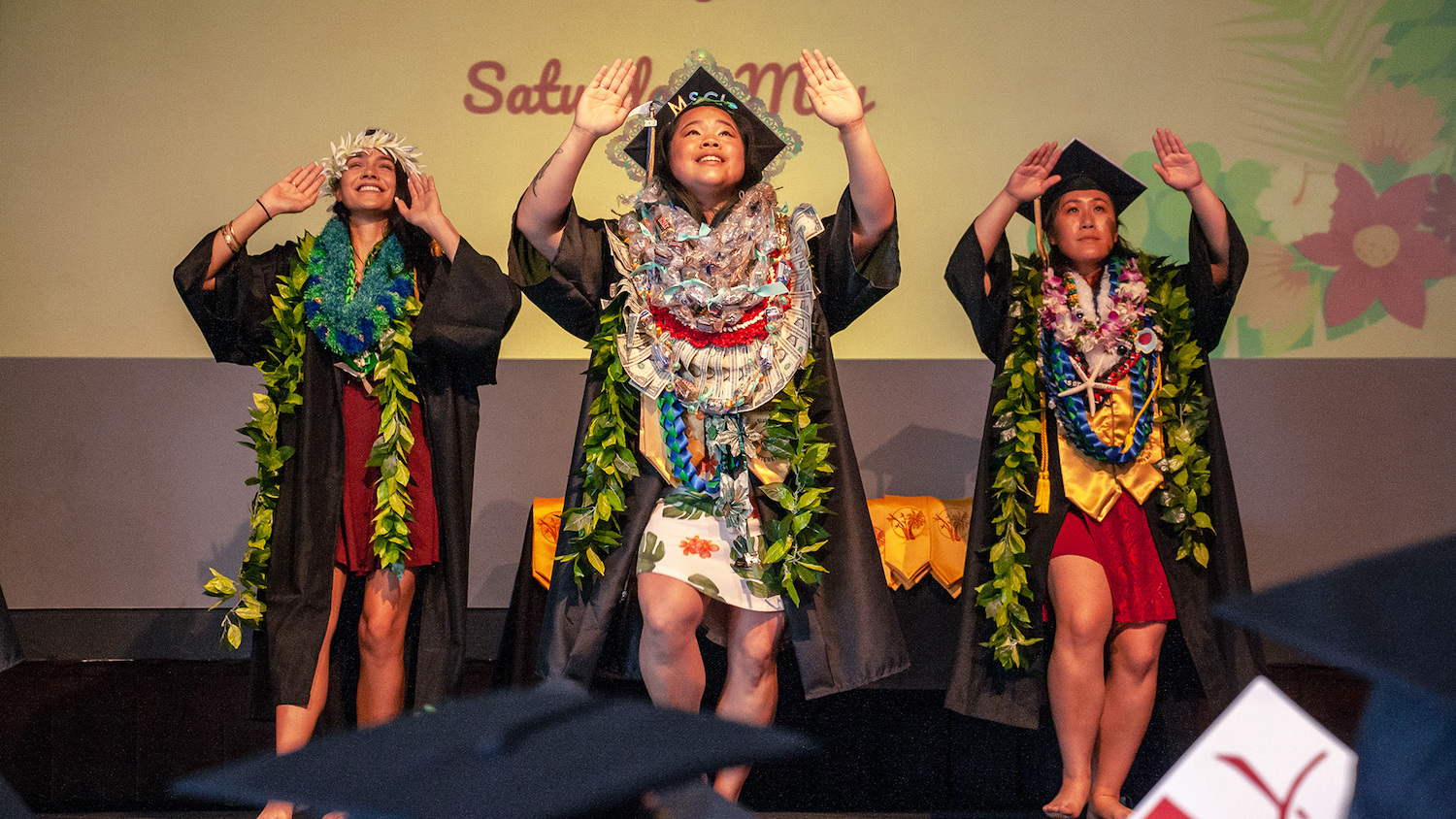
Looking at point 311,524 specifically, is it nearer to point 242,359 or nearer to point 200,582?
point 242,359

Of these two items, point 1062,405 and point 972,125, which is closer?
point 1062,405

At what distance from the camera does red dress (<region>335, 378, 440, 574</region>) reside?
3.18m

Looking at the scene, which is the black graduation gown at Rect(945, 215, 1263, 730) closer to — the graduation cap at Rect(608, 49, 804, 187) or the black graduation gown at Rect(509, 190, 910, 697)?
the black graduation gown at Rect(509, 190, 910, 697)

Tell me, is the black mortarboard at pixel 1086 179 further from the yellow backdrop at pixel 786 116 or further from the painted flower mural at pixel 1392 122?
the painted flower mural at pixel 1392 122

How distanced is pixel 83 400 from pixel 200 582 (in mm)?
750

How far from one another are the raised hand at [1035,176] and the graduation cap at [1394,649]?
2.14 m

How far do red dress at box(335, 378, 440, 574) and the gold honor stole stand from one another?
1.66 metres

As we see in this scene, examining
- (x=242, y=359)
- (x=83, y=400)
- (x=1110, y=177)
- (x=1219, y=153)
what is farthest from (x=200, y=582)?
(x=1219, y=153)

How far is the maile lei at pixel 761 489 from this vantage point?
2.85 m

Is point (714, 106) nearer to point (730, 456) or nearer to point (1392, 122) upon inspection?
point (730, 456)

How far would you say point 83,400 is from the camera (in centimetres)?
427

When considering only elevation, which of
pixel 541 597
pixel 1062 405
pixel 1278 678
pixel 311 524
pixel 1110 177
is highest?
pixel 1110 177

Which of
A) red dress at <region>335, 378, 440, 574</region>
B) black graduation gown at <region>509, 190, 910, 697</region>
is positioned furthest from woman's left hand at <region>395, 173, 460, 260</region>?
red dress at <region>335, 378, 440, 574</region>

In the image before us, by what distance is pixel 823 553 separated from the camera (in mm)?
2967
